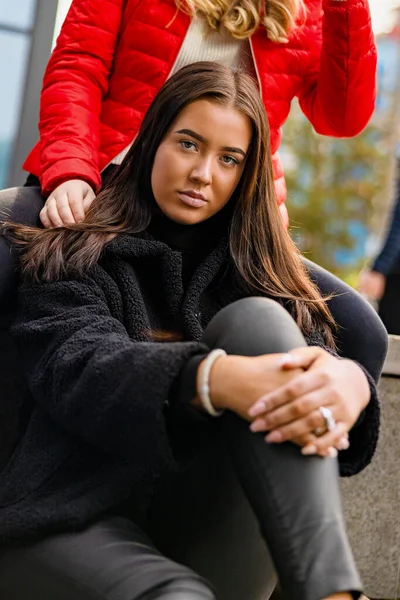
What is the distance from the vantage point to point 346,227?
1499cm

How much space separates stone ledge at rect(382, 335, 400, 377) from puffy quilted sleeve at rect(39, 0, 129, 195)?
816 millimetres

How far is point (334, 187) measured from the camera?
1514 centimetres

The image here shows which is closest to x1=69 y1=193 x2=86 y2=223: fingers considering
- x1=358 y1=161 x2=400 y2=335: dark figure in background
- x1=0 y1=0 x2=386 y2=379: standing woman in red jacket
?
x1=0 y1=0 x2=386 y2=379: standing woman in red jacket

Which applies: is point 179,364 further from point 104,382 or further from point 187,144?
point 187,144

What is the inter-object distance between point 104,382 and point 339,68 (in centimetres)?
101

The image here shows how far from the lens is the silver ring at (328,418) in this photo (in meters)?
1.37

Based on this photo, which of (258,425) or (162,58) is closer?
(258,425)

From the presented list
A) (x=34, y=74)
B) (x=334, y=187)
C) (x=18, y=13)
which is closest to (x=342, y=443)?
(x=34, y=74)

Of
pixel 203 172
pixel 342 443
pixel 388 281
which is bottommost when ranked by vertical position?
pixel 388 281

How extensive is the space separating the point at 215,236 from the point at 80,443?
53cm

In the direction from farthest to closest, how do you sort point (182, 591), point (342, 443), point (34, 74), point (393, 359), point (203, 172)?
point (34, 74)
point (393, 359)
point (203, 172)
point (342, 443)
point (182, 591)

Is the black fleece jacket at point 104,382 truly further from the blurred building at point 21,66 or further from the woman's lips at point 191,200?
the blurred building at point 21,66

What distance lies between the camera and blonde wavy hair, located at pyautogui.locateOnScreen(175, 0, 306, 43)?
2.06 meters

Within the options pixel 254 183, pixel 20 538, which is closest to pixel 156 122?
pixel 254 183
